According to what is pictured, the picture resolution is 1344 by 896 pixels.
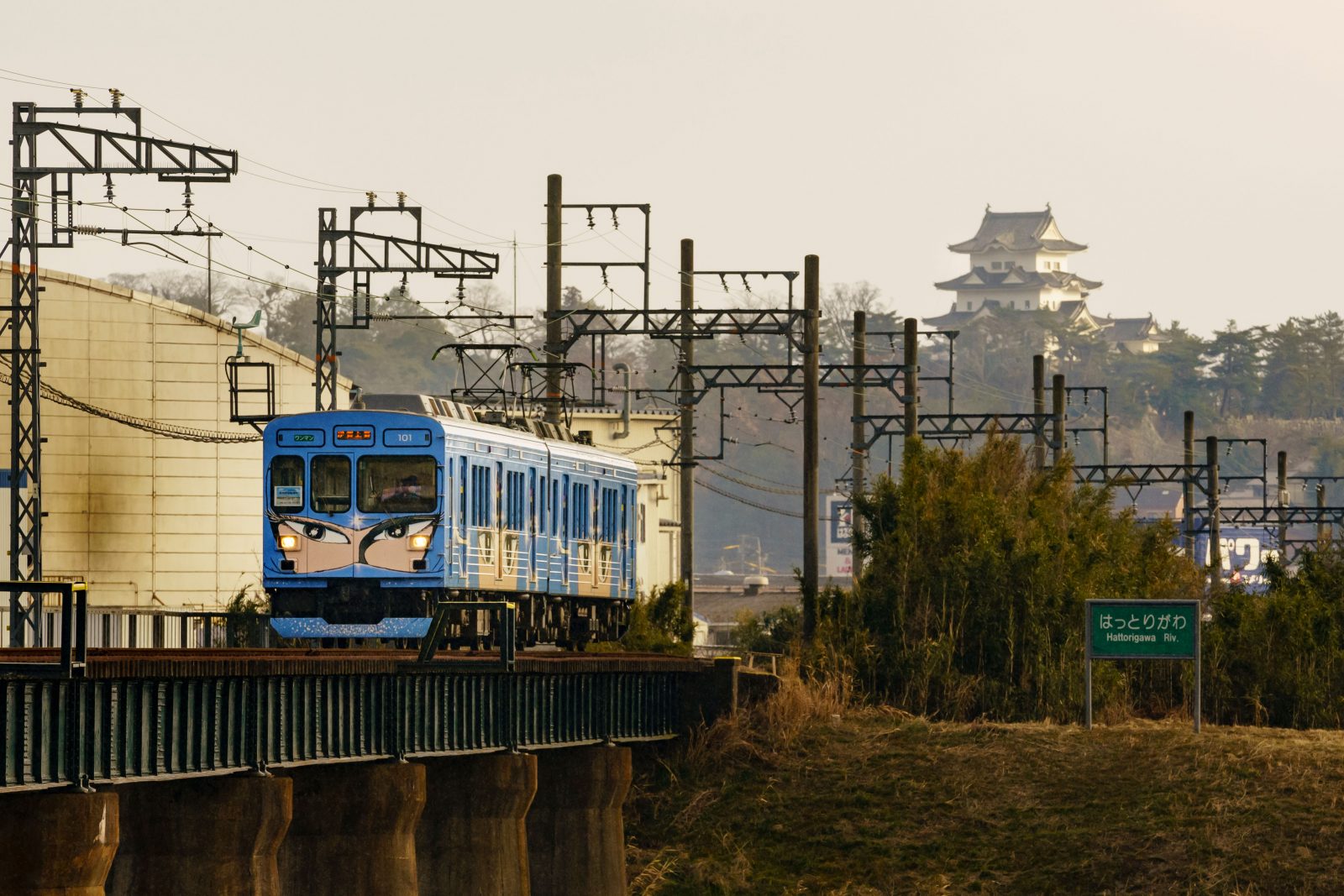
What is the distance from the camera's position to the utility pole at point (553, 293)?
140ft

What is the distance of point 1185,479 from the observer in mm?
68375

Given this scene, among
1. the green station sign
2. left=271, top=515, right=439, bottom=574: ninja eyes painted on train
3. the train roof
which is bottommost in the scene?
the green station sign

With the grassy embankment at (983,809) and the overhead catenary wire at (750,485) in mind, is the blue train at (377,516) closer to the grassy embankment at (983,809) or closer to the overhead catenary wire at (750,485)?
the grassy embankment at (983,809)

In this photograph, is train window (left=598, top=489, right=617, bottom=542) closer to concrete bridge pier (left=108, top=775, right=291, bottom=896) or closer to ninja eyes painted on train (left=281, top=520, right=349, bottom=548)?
ninja eyes painted on train (left=281, top=520, right=349, bottom=548)

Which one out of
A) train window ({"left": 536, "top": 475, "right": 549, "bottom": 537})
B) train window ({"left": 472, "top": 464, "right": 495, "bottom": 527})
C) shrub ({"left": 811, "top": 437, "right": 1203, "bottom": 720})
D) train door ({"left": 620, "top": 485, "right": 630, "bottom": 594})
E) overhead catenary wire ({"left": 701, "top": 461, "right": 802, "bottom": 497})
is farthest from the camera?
overhead catenary wire ({"left": 701, "top": 461, "right": 802, "bottom": 497})

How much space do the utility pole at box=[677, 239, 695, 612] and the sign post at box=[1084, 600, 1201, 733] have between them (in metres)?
13.8

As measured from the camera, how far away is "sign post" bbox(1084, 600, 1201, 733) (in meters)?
30.5

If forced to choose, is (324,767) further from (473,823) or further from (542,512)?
(542,512)

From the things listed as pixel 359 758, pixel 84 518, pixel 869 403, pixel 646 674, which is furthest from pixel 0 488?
pixel 869 403

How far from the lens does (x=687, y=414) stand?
157ft

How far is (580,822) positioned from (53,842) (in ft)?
38.6

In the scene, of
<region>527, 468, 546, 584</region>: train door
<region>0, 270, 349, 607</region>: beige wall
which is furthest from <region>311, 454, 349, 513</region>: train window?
<region>0, 270, 349, 607</region>: beige wall

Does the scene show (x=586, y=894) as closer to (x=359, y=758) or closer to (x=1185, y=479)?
(x=359, y=758)

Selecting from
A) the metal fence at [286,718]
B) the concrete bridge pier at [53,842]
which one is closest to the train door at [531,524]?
the metal fence at [286,718]
